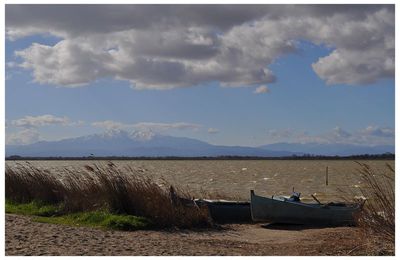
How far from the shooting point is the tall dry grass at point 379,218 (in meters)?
10.4

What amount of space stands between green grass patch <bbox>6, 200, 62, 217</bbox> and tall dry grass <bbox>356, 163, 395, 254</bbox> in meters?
9.00

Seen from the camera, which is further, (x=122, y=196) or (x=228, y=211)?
(x=228, y=211)

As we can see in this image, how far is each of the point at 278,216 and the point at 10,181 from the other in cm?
895

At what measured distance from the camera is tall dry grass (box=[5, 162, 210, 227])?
15406 millimetres

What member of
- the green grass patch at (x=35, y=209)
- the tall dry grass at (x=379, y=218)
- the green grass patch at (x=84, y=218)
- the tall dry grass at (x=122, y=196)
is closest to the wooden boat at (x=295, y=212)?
the tall dry grass at (x=122, y=196)

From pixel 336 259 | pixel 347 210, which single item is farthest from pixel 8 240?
pixel 347 210

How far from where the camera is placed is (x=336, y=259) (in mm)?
9914

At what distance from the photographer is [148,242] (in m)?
11.8

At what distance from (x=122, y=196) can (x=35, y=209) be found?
9.97ft

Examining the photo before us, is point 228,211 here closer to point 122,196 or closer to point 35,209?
point 122,196

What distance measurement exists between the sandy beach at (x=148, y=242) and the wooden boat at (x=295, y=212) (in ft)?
8.53

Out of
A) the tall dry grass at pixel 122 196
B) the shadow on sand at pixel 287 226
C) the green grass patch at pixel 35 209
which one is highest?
the tall dry grass at pixel 122 196

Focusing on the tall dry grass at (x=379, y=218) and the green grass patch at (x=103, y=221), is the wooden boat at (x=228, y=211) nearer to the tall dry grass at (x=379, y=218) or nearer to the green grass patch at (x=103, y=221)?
the green grass patch at (x=103, y=221)

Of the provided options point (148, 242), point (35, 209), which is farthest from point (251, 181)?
point (148, 242)
